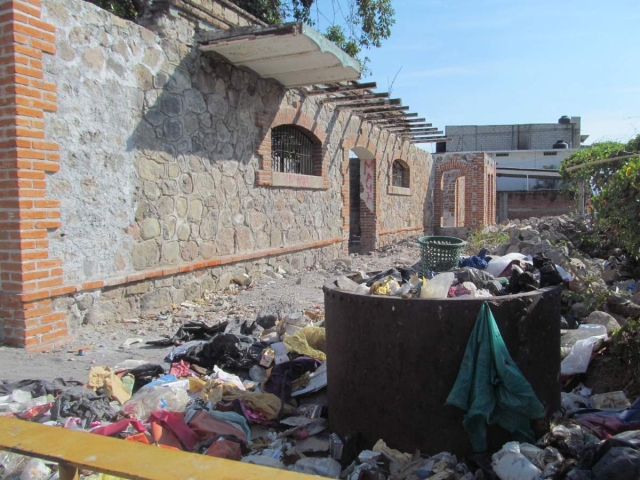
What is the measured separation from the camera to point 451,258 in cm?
461

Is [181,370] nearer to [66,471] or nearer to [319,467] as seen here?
[319,467]

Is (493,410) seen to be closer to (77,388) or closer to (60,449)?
(60,449)

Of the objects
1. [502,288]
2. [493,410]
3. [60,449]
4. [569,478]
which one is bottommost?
[569,478]

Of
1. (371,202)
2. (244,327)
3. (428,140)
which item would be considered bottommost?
(244,327)

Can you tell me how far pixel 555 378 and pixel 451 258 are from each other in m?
1.70

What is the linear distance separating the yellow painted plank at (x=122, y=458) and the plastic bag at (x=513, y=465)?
1543mm

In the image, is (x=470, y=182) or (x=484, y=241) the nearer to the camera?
(x=484, y=241)

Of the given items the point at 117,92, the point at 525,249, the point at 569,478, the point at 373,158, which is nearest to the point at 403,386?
the point at 569,478

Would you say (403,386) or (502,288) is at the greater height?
(502,288)

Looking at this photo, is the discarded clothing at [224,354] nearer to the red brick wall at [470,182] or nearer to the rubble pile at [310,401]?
the rubble pile at [310,401]

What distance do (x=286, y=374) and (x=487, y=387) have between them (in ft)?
5.61

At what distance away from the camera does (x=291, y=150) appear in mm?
9297

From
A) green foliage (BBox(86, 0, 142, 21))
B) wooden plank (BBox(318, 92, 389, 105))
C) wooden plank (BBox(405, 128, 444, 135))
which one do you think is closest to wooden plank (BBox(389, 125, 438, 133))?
wooden plank (BBox(405, 128, 444, 135))

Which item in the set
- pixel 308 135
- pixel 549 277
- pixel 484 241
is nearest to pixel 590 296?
pixel 549 277
